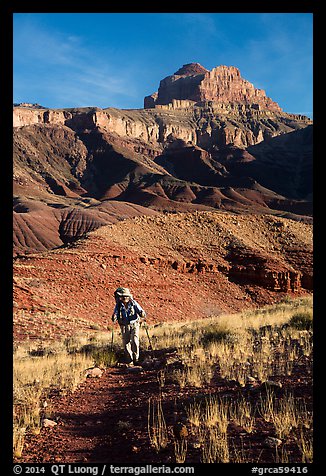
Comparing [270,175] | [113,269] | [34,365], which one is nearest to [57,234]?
[113,269]

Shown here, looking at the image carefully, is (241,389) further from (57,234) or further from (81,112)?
(81,112)

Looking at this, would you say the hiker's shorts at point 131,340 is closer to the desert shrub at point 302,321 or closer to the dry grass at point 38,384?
the dry grass at point 38,384

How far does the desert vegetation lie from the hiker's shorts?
400 millimetres

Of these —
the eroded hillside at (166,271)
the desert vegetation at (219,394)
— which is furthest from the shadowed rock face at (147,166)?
the desert vegetation at (219,394)

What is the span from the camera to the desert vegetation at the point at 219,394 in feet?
12.1

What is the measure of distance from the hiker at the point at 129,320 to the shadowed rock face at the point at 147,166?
225ft

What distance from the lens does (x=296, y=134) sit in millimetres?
166750

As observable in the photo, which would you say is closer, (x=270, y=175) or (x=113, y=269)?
(x=113, y=269)

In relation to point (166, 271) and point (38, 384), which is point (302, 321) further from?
point (166, 271)

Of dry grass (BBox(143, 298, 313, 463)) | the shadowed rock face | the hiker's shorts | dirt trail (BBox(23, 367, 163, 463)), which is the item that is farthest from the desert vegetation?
the shadowed rock face

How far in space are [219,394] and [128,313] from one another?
12.4ft
